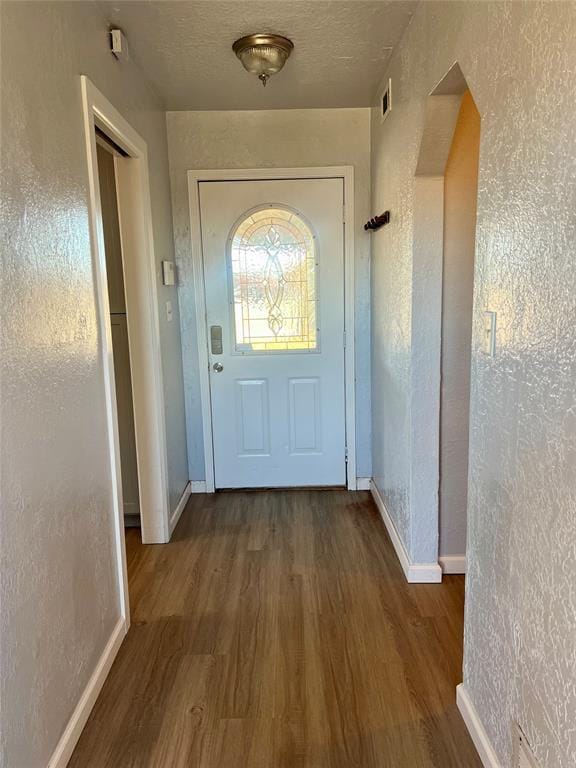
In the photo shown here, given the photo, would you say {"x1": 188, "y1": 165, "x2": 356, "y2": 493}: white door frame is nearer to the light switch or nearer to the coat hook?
the coat hook

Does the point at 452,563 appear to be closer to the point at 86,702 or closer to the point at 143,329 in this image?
the point at 86,702

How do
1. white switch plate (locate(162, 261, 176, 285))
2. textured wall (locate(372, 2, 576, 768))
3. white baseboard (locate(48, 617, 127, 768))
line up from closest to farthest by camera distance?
textured wall (locate(372, 2, 576, 768)) < white baseboard (locate(48, 617, 127, 768)) < white switch plate (locate(162, 261, 176, 285))

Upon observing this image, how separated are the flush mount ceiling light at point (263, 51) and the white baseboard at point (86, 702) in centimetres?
235

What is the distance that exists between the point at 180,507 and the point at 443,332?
73.8 inches

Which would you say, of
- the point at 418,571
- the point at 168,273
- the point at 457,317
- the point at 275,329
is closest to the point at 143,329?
the point at 168,273

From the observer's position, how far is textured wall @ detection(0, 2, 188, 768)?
4.09ft

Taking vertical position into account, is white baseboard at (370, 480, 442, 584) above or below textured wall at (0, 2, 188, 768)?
below

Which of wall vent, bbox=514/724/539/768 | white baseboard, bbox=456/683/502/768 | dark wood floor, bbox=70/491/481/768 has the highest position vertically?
wall vent, bbox=514/724/539/768

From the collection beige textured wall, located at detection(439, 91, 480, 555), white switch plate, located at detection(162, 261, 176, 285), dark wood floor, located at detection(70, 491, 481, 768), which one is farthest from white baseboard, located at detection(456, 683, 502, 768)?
white switch plate, located at detection(162, 261, 176, 285)

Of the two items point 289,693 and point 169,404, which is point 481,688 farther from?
point 169,404

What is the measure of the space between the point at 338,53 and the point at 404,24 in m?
0.35

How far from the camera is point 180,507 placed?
3191mm

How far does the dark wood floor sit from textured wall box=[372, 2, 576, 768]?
30 centimetres

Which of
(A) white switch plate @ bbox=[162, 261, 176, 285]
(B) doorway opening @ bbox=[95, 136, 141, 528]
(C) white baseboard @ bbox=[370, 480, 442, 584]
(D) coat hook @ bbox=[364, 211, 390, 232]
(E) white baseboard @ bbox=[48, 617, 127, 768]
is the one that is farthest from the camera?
(A) white switch plate @ bbox=[162, 261, 176, 285]
